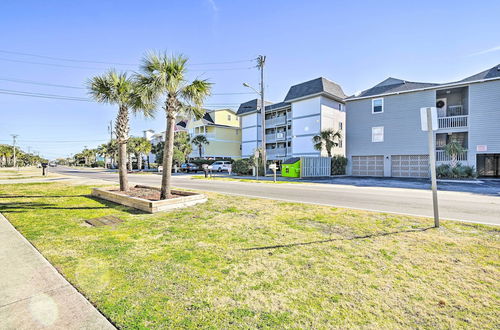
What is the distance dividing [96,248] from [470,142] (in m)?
27.4

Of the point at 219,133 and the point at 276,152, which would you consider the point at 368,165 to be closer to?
the point at 276,152

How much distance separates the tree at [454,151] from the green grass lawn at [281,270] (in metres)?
19.0

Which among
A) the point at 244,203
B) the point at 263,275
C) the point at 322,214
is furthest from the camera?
the point at 244,203

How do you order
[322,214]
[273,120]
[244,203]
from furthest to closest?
[273,120] → [244,203] → [322,214]

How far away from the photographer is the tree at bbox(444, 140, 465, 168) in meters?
19.9

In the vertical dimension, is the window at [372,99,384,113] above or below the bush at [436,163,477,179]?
above

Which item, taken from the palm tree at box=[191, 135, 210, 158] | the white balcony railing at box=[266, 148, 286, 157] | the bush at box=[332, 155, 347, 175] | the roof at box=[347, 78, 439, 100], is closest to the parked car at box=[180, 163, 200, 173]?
the palm tree at box=[191, 135, 210, 158]

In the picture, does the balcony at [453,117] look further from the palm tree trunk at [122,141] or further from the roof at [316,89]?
the palm tree trunk at [122,141]

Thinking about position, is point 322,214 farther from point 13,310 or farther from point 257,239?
point 13,310

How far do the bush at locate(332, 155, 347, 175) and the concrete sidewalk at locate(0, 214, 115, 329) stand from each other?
83.3ft

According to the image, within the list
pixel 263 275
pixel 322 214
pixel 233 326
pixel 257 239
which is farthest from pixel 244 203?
pixel 233 326

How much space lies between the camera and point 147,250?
4.21 metres

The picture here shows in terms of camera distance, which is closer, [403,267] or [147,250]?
[403,267]

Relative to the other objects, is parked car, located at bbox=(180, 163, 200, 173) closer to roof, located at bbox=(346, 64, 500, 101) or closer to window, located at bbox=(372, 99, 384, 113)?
roof, located at bbox=(346, 64, 500, 101)
